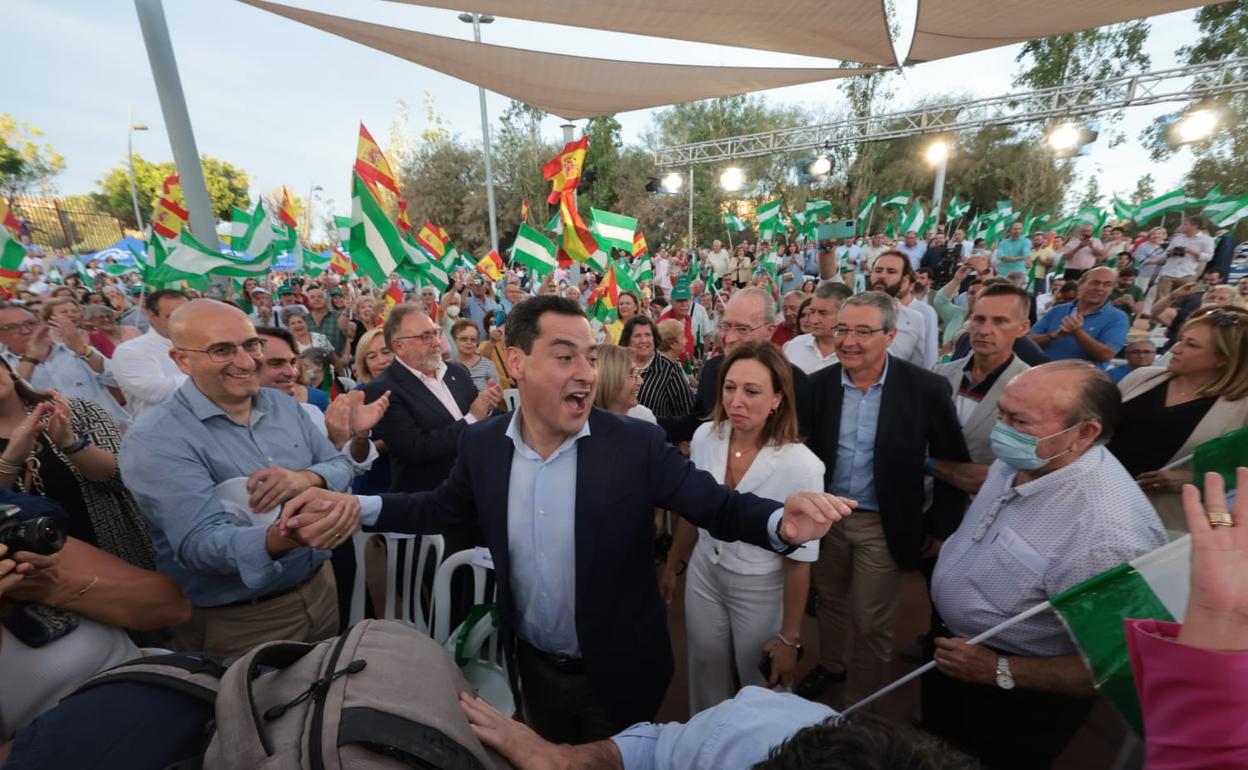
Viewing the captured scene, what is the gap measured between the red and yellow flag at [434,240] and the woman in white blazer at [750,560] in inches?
278

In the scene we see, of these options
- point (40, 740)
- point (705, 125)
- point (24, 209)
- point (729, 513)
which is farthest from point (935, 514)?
point (24, 209)

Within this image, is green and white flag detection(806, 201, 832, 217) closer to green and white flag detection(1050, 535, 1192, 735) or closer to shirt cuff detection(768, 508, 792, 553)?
green and white flag detection(1050, 535, 1192, 735)

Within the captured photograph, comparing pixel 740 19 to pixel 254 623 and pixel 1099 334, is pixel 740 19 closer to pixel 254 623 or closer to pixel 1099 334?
pixel 1099 334

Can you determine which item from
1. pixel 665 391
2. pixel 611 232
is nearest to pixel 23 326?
pixel 665 391

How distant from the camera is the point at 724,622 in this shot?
2.40 meters

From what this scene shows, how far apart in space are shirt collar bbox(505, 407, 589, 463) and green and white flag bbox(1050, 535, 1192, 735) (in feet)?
5.16

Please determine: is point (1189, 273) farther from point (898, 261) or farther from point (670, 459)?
point (670, 459)

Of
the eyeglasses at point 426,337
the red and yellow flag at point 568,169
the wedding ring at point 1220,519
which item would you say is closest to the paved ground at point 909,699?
the wedding ring at point 1220,519

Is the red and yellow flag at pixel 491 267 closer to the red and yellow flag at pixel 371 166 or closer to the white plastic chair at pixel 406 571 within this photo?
the red and yellow flag at pixel 371 166

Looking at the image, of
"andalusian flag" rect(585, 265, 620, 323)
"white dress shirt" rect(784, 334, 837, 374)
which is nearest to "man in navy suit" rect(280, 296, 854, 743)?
"white dress shirt" rect(784, 334, 837, 374)

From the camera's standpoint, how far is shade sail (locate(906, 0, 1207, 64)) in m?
5.79

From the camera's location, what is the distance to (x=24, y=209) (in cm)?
2828

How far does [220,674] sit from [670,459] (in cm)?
134

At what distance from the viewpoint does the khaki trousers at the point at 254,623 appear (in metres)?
2.00
